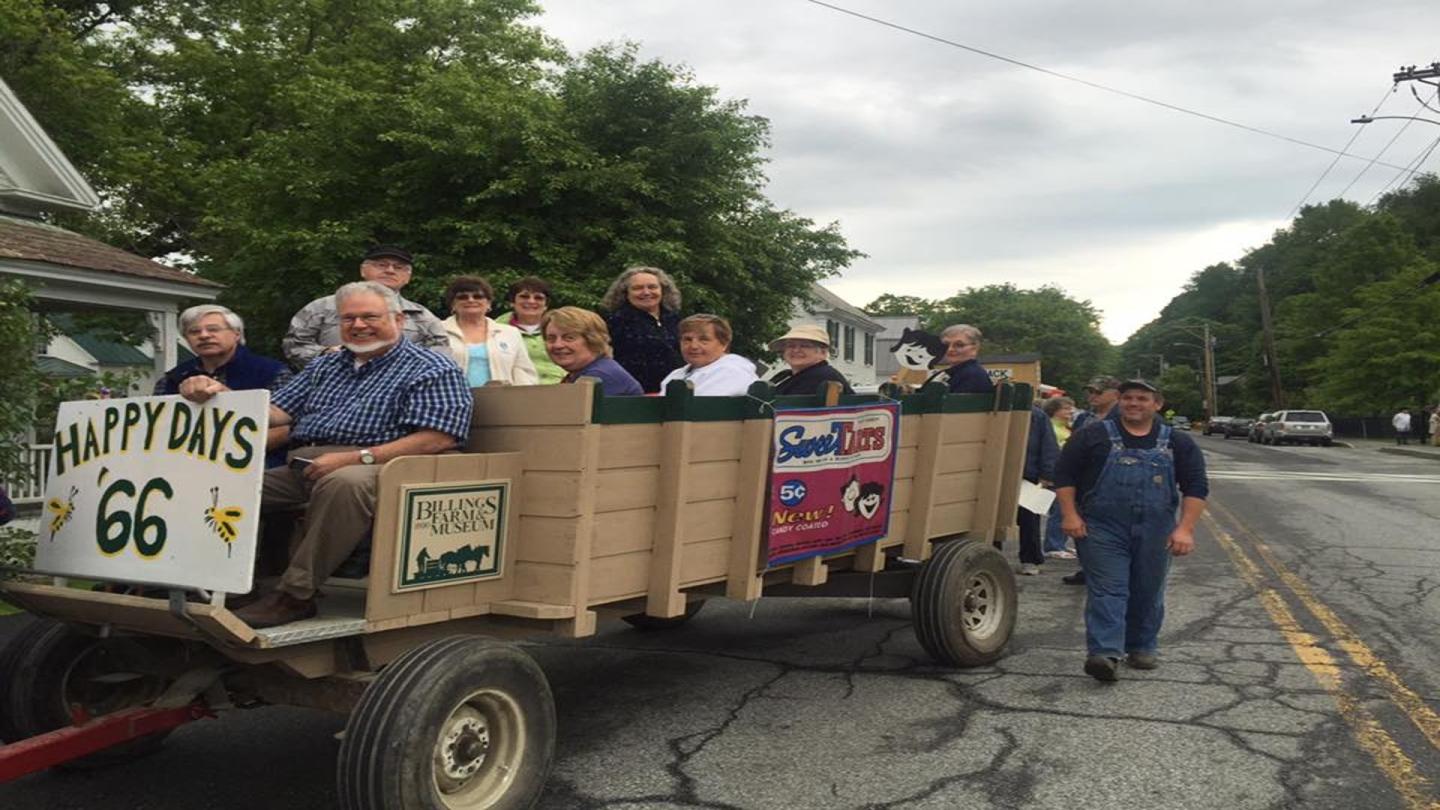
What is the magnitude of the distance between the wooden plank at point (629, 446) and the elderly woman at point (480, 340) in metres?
2.00

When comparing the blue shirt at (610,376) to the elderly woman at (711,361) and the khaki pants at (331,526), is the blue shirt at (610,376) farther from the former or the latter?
the khaki pants at (331,526)

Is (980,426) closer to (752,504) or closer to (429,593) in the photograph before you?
(752,504)

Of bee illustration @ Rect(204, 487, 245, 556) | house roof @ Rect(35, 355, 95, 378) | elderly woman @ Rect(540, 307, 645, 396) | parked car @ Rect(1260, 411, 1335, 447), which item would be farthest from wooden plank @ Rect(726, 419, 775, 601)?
parked car @ Rect(1260, 411, 1335, 447)

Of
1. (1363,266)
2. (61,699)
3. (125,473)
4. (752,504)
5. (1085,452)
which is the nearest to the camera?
(125,473)

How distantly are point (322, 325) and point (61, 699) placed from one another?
1.94 m

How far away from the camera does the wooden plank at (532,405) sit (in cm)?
347

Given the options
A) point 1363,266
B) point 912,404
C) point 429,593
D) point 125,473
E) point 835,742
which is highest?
point 1363,266

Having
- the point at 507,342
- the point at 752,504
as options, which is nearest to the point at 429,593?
the point at 752,504

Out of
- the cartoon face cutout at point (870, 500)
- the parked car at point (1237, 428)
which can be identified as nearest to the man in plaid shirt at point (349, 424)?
the cartoon face cutout at point (870, 500)

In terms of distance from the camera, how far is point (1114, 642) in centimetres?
538

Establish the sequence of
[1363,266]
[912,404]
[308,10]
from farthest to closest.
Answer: [1363,266] → [308,10] → [912,404]

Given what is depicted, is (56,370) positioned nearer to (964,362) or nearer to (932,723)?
(964,362)

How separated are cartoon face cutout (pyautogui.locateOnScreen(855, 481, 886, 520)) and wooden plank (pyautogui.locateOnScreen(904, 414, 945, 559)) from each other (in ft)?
1.42

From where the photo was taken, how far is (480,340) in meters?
5.75
